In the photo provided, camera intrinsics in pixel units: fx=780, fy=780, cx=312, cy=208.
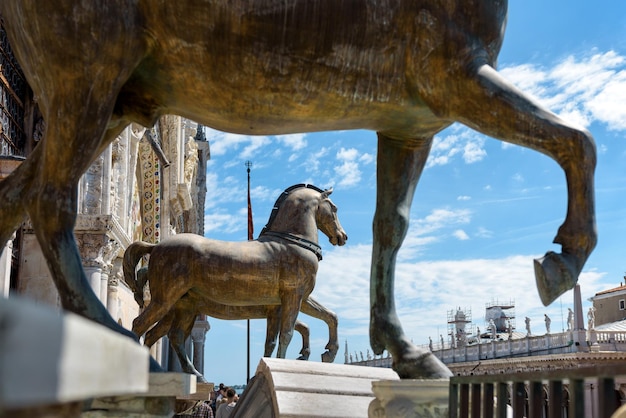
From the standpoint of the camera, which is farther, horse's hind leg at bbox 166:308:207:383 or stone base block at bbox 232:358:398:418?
horse's hind leg at bbox 166:308:207:383

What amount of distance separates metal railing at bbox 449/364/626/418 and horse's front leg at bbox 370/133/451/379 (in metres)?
0.59

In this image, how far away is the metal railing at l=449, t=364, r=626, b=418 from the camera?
155 centimetres

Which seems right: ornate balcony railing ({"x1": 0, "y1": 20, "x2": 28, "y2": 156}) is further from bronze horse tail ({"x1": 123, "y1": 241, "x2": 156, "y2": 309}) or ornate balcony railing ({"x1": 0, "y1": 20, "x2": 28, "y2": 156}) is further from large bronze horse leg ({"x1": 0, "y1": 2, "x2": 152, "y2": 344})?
large bronze horse leg ({"x1": 0, "y1": 2, "x2": 152, "y2": 344})

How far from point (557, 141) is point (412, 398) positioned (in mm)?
952

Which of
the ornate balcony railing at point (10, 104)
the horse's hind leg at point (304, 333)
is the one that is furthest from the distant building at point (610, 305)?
the horse's hind leg at point (304, 333)

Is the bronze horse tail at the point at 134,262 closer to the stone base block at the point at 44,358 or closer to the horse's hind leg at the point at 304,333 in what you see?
the horse's hind leg at the point at 304,333

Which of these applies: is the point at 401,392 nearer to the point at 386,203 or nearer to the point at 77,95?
the point at 386,203

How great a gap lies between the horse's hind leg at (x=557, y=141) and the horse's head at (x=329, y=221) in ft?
16.6

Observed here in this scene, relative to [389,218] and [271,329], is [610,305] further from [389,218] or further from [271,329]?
[389,218]

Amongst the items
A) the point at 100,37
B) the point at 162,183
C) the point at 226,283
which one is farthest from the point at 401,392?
the point at 162,183

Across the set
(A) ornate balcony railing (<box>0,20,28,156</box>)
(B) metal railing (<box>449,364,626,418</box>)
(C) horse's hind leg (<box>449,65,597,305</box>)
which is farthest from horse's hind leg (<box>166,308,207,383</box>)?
(A) ornate balcony railing (<box>0,20,28,156</box>)

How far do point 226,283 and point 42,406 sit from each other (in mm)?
6666

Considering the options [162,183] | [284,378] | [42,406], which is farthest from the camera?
[162,183]

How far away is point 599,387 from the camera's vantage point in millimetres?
1524
